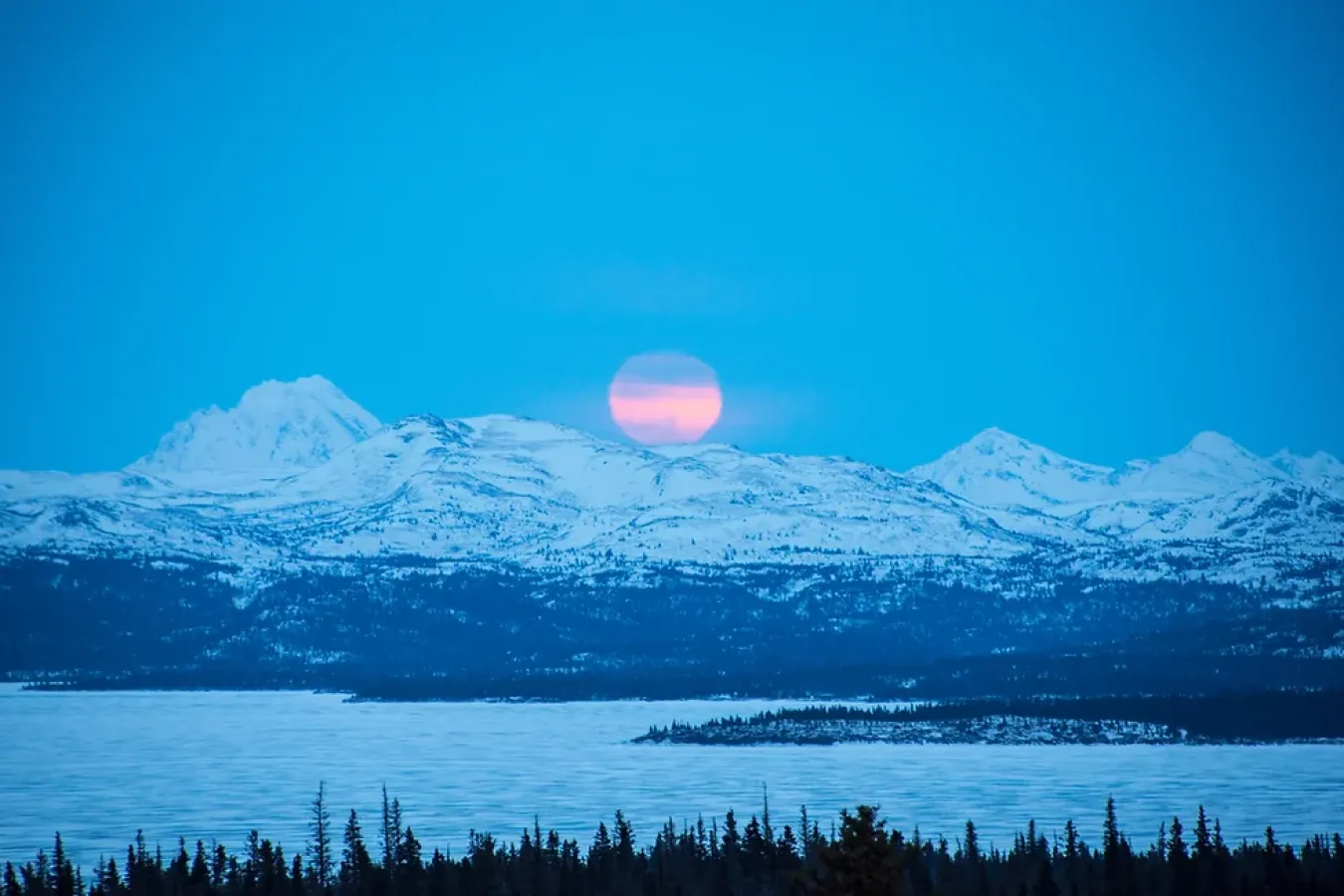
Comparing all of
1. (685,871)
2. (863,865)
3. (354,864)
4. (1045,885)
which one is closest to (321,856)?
(354,864)

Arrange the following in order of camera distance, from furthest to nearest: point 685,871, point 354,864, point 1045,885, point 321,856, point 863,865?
point 354,864 < point 321,856 < point 685,871 < point 1045,885 < point 863,865

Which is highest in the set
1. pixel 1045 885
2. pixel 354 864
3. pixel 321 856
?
pixel 321 856

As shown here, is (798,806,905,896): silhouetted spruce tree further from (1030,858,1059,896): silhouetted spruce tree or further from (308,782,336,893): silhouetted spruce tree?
(308,782,336,893): silhouetted spruce tree

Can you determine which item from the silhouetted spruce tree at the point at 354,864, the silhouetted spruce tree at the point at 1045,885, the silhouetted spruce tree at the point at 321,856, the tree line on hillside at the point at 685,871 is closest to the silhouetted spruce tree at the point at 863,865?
the tree line on hillside at the point at 685,871

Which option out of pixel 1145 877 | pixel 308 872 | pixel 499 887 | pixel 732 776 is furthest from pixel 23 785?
pixel 1145 877

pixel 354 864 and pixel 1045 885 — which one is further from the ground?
pixel 354 864

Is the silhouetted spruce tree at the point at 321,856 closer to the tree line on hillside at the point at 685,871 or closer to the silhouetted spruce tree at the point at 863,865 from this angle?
the tree line on hillside at the point at 685,871

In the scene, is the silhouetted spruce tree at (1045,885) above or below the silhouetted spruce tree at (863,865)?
below

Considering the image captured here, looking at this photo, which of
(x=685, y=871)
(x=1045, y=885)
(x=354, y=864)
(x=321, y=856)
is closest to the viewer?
(x=1045, y=885)

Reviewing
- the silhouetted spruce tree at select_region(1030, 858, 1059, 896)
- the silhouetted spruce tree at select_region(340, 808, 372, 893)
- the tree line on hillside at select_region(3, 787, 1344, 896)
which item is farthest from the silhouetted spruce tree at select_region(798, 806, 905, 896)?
the silhouetted spruce tree at select_region(340, 808, 372, 893)

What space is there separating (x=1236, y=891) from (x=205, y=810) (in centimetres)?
9475

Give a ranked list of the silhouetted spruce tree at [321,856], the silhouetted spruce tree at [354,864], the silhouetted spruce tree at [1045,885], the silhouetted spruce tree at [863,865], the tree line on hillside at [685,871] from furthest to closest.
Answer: the silhouetted spruce tree at [321,856] → the silhouetted spruce tree at [354,864] → the tree line on hillside at [685,871] → the silhouetted spruce tree at [1045,885] → the silhouetted spruce tree at [863,865]

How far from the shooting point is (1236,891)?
363ft

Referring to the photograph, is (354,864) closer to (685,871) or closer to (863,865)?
(685,871)
